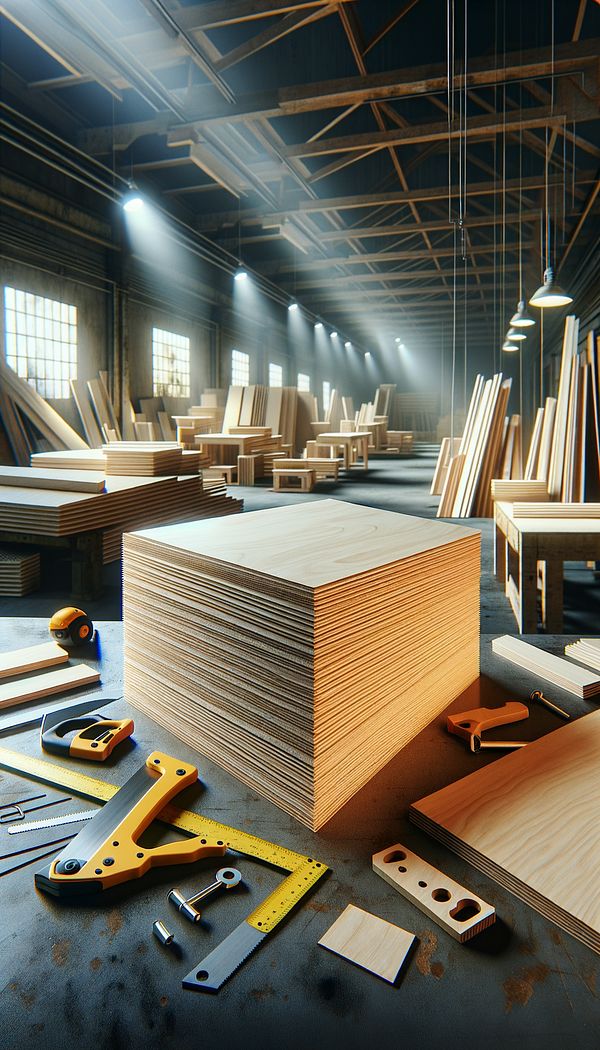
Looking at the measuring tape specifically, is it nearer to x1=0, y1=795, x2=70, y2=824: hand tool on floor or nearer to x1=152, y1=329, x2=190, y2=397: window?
x1=0, y1=795, x2=70, y2=824: hand tool on floor

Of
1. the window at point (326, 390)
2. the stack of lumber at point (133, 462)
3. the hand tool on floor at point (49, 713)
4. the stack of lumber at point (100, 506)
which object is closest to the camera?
the hand tool on floor at point (49, 713)

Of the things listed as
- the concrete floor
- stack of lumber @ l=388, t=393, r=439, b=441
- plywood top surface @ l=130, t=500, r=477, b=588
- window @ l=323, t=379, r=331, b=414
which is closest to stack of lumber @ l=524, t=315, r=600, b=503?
the concrete floor

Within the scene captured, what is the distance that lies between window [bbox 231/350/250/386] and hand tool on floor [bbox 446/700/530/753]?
18.7 m

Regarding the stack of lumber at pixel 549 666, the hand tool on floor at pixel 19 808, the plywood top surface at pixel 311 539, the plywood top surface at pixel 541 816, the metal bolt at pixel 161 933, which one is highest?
the plywood top surface at pixel 311 539

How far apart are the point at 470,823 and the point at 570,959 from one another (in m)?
0.24

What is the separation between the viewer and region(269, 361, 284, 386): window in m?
23.4

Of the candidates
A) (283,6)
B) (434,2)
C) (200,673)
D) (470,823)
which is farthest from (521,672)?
(434,2)

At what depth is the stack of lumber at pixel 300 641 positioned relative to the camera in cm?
106

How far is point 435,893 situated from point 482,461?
7.55 meters

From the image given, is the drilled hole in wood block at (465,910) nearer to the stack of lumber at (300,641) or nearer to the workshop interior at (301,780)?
the workshop interior at (301,780)

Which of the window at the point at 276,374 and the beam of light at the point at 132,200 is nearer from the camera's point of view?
the beam of light at the point at 132,200

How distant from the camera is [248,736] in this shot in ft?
3.82

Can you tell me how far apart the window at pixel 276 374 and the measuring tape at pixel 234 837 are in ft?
74.7

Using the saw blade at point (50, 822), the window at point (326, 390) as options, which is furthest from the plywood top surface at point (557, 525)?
the window at point (326, 390)
